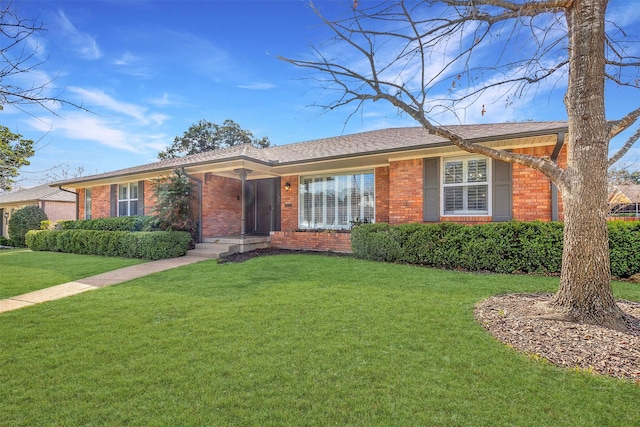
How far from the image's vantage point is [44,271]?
8242 millimetres

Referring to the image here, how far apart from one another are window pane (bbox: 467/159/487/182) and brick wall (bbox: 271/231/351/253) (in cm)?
396

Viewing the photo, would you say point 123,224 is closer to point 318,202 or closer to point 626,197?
point 318,202

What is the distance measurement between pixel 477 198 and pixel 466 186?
44 centimetres

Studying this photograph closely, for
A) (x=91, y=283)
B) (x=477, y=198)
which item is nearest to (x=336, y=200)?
(x=477, y=198)

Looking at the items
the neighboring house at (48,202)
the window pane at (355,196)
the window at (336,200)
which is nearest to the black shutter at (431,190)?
the window at (336,200)

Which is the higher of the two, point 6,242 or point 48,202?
point 48,202

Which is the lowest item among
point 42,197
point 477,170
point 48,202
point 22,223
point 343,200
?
point 22,223

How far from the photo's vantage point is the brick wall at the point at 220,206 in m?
11.7

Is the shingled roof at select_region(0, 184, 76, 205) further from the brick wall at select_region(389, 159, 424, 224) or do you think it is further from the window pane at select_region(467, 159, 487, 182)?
the window pane at select_region(467, 159, 487, 182)

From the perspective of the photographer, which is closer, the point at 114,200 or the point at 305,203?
the point at 305,203

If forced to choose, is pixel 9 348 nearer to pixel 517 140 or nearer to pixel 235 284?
pixel 235 284

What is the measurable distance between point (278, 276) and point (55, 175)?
13.8ft

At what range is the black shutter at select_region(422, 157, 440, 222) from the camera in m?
9.06

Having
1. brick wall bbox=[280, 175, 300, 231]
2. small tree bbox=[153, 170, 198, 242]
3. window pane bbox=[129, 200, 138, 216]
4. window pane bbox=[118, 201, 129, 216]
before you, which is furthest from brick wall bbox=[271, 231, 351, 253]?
window pane bbox=[118, 201, 129, 216]
